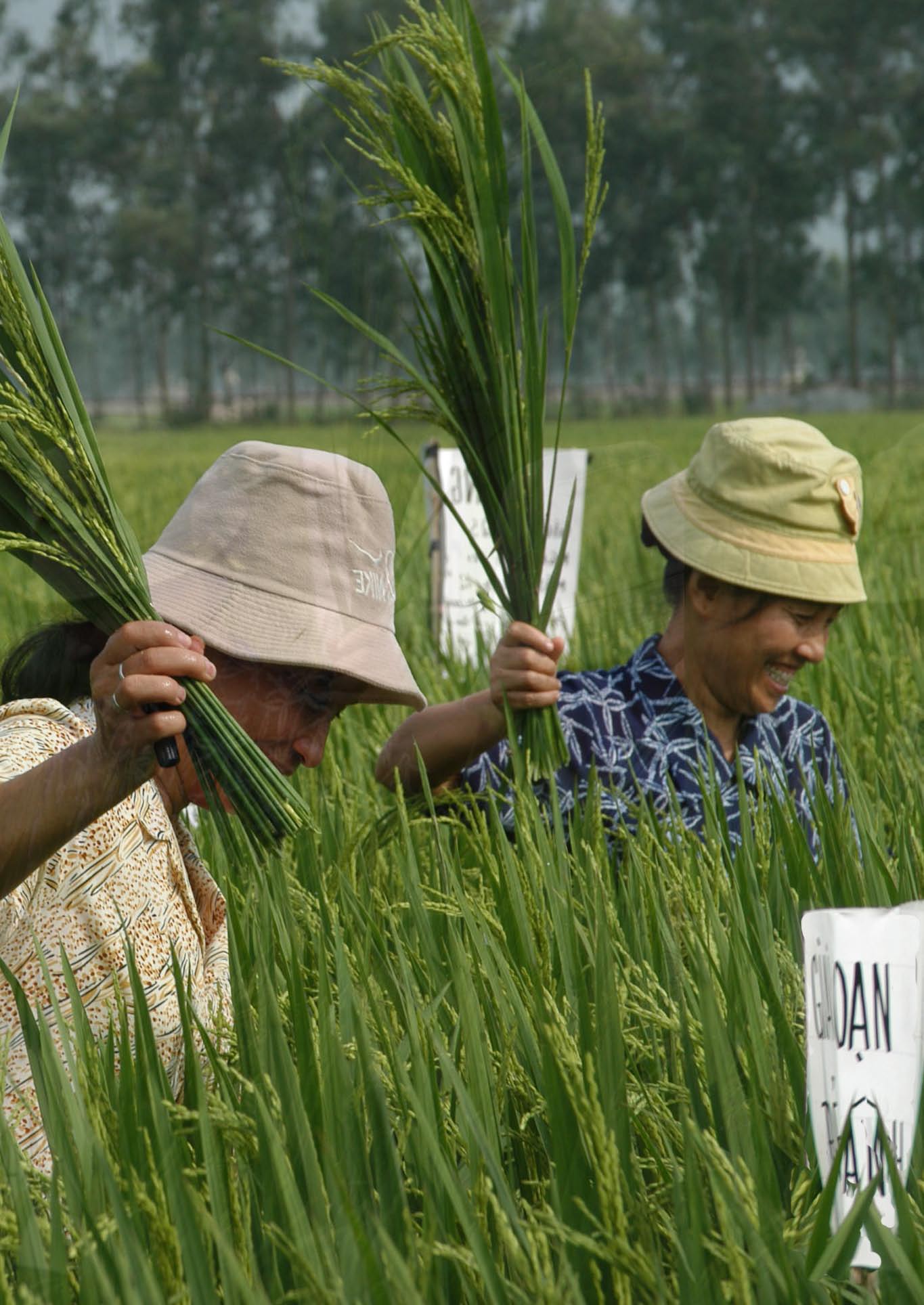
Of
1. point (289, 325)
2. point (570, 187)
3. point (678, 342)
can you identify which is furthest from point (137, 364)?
point (678, 342)

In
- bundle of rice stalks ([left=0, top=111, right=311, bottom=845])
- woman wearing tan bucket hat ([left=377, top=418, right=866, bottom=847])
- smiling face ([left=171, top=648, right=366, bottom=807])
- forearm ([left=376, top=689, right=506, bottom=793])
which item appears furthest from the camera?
woman wearing tan bucket hat ([left=377, top=418, right=866, bottom=847])

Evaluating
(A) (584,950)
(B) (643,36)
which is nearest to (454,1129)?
(A) (584,950)

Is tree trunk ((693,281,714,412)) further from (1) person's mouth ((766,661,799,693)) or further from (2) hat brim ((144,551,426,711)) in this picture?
(1) person's mouth ((766,661,799,693))

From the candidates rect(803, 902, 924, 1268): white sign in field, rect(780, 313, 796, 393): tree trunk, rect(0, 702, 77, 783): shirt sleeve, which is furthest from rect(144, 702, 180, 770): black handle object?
rect(780, 313, 796, 393): tree trunk

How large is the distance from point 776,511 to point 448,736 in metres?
0.53

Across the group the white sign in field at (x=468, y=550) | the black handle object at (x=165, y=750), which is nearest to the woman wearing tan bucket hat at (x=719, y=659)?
the white sign in field at (x=468, y=550)

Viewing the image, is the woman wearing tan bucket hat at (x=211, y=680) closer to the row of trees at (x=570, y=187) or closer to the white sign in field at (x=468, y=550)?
Answer: the row of trees at (x=570, y=187)

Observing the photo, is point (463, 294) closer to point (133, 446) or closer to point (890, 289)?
point (133, 446)

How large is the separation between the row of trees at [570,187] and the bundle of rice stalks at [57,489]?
0.09 m

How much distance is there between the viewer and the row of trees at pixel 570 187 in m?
1.24

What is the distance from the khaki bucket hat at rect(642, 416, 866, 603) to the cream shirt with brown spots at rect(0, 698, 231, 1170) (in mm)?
917

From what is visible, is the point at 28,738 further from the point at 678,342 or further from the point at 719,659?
the point at 719,659

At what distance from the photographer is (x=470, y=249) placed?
1396 millimetres

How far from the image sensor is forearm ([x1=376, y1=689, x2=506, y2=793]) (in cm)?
187
